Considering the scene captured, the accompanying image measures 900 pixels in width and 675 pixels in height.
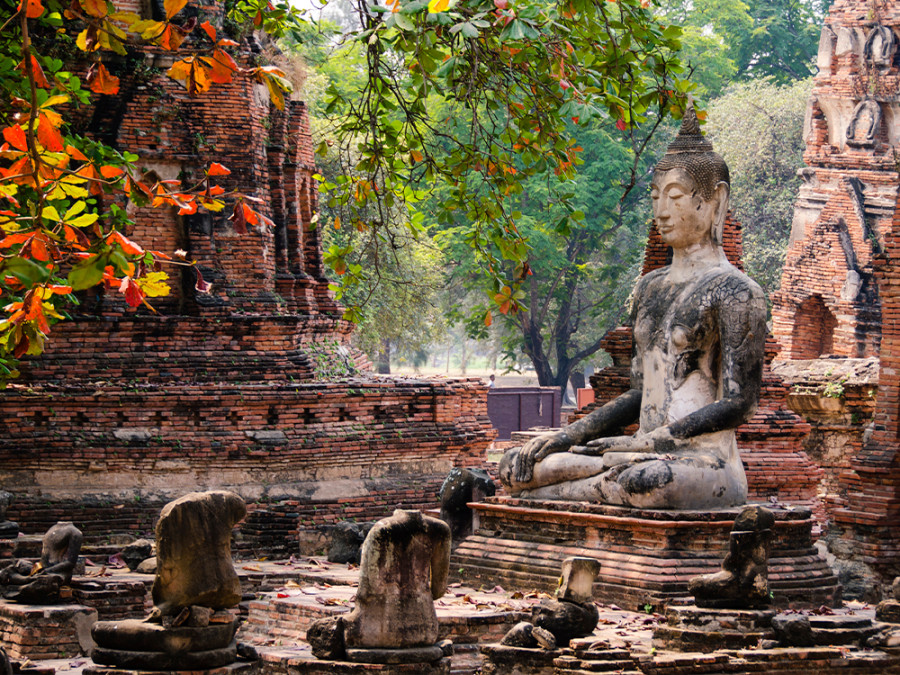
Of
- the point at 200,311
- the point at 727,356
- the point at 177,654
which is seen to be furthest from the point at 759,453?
the point at 177,654

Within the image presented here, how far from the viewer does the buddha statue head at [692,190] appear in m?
9.46

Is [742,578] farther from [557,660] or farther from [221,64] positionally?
[221,64]

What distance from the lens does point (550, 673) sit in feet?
23.3

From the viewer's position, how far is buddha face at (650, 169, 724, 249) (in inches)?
372

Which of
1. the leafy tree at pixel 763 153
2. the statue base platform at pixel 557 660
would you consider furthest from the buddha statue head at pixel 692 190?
the leafy tree at pixel 763 153

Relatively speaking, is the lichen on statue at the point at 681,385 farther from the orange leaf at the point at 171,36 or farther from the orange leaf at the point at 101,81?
the orange leaf at the point at 171,36

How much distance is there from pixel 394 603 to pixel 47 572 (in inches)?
→ 134

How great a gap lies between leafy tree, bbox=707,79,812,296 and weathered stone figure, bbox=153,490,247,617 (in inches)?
1013

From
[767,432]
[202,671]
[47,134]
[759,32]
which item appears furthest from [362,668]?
[759,32]

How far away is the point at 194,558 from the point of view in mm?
6656

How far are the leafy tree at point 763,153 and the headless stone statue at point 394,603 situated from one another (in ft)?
83.2

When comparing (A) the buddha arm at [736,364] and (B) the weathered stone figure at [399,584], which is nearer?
(B) the weathered stone figure at [399,584]

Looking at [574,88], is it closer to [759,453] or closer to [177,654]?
[177,654]

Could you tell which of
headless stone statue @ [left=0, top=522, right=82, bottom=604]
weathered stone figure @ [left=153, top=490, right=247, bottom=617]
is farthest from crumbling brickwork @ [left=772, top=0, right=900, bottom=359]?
weathered stone figure @ [left=153, top=490, right=247, bottom=617]
